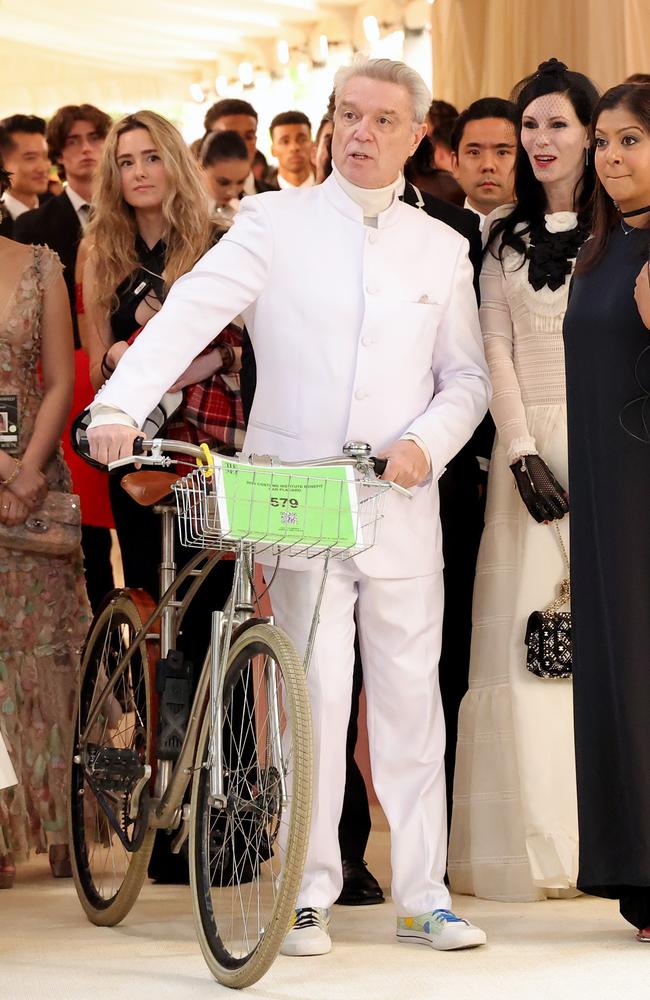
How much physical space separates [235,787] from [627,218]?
1.40 metres

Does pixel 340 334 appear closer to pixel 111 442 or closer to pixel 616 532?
pixel 111 442

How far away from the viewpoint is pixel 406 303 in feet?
11.3

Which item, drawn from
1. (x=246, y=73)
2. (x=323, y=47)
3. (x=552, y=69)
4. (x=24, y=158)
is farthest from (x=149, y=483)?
(x=246, y=73)

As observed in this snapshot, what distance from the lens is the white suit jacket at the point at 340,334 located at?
340 centimetres

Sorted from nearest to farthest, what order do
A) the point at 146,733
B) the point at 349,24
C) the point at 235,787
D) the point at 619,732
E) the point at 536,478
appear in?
the point at 235,787
the point at 619,732
the point at 146,733
the point at 536,478
the point at 349,24

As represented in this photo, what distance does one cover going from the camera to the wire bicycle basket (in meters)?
2.96

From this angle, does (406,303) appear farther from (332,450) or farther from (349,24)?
(349,24)

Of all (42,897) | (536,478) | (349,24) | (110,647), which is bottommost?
(42,897)

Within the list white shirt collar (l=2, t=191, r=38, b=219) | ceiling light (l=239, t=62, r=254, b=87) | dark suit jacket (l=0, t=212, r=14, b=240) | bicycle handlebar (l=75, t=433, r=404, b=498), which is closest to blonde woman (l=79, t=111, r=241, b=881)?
bicycle handlebar (l=75, t=433, r=404, b=498)

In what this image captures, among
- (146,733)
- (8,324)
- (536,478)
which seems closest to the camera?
(146,733)

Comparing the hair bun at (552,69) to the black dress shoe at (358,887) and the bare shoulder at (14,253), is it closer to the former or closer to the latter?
the bare shoulder at (14,253)

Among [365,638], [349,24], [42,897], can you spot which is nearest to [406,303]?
[365,638]

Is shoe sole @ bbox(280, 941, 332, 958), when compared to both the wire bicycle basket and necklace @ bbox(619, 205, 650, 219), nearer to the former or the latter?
the wire bicycle basket

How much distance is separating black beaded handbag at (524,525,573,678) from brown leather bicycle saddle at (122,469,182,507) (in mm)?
1005
